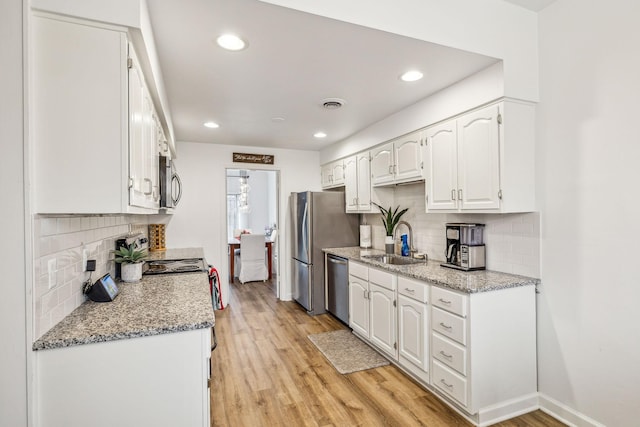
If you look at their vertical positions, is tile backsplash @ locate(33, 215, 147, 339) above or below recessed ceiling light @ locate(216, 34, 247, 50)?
below

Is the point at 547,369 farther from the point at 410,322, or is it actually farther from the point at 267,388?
the point at 267,388

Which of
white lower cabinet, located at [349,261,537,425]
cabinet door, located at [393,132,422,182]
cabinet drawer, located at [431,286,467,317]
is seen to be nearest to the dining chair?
cabinet door, located at [393,132,422,182]

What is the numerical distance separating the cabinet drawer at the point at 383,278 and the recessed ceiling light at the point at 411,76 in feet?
5.07

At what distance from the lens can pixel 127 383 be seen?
4.42 ft

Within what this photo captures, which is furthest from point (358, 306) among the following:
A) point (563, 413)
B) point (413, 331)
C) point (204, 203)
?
point (204, 203)

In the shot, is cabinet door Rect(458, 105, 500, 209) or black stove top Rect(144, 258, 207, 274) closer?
cabinet door Rect(458, 105, 500, 209)

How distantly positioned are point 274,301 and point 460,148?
3.52 m

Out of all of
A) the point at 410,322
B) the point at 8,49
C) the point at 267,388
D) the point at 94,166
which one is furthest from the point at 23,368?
the point at 410,322

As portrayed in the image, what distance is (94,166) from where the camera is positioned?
4.35 feet

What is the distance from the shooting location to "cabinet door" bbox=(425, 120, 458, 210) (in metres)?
2.56

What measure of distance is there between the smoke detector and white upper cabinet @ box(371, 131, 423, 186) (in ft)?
2.24

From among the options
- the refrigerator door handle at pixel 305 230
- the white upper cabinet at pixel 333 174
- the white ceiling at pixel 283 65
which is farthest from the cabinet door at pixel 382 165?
the refrigerator door handle at pixel 305 230

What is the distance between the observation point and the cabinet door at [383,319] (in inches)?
111

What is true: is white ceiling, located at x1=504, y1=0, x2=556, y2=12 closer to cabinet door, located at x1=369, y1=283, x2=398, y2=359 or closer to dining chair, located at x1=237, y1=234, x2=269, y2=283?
cabinet door, located at x1=369, y1=283, x2=398, y2=359
